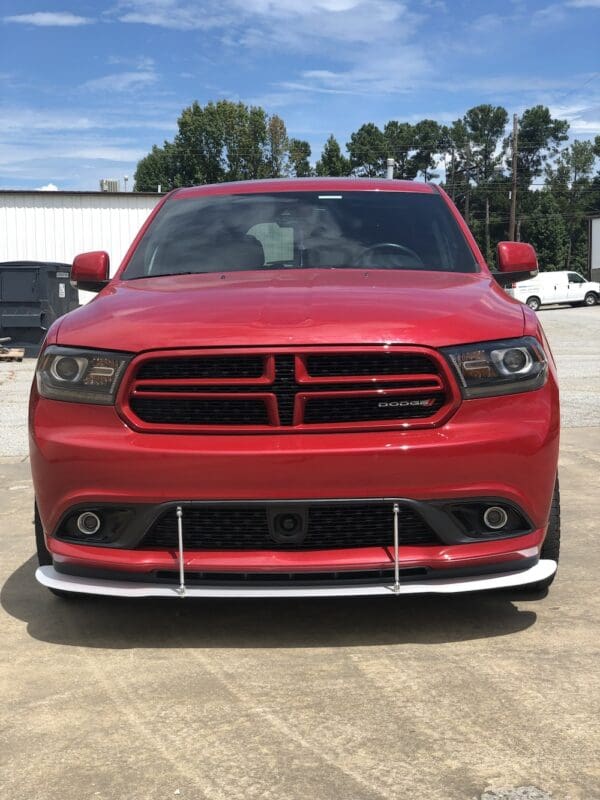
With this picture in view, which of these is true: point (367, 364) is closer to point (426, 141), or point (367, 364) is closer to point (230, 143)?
point (230, 143)

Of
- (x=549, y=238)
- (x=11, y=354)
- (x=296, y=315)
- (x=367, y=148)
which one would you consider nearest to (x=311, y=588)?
(x=296, y=315)

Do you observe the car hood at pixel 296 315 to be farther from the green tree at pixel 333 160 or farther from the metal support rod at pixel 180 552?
the green tree at pixel 333 160

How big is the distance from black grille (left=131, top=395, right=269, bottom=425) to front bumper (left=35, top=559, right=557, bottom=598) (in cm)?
54

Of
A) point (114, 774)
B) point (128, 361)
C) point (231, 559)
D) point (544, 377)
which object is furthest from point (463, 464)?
point (114, 774)

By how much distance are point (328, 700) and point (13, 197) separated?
32906 mm

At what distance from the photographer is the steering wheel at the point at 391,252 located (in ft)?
14.4

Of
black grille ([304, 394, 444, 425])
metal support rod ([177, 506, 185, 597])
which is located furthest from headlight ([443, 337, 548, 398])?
metal support rod ([177, 506, 185, 597])

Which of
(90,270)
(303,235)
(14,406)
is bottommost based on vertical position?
(14,406)

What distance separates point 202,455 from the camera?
10.4 ft

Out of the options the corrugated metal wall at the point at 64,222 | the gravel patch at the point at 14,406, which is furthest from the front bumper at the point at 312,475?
the corrugated metal wall at the point at 64,222

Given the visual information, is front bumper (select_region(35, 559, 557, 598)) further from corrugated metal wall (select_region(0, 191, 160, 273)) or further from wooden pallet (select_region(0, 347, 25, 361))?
corrugated metal wall (select_region(0, 191, 160, 273))

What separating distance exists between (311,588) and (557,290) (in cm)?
4621

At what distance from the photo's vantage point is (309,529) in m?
3.26

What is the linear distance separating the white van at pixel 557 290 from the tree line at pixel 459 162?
135ft
